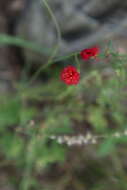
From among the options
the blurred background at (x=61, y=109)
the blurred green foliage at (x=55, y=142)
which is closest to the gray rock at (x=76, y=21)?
the blurred background at (x=61, y=109)

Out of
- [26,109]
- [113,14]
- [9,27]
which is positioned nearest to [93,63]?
[113,14]

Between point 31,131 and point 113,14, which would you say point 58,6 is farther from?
point 31,131

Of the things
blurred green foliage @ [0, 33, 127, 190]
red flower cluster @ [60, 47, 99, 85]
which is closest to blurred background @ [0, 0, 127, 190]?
blurred green foliage @ [0, 33, 127, 190]

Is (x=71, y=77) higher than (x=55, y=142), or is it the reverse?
(x=71, y=77)

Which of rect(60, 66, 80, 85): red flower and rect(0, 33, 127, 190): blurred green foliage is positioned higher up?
rect(60, 66, 80, 85): red flower

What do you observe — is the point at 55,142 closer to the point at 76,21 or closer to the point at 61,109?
the point at 61,109

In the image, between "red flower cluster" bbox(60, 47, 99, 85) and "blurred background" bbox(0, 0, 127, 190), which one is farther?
"blurred background" bbox(0, 0, 127, 190)

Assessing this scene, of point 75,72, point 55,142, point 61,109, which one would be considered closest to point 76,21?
point 61,109

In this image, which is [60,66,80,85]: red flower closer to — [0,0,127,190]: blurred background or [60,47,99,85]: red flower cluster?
[60,47,99,85]: red flower cluster

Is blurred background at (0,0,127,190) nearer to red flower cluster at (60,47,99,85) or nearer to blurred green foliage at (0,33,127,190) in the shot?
blurred green foliage at (0,33,127,190)
